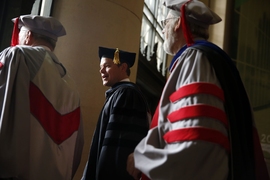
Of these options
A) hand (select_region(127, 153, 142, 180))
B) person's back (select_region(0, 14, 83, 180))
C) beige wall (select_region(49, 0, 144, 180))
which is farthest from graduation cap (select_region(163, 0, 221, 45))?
beige wall (select_region(49, 0, 144, 180))

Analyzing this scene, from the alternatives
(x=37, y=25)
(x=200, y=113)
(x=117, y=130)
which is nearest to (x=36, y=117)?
(x=117, y=130)

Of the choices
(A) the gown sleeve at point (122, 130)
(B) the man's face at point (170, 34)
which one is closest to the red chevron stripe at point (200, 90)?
(B) the man's face at point (170, 34)

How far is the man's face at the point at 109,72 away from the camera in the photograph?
347cm

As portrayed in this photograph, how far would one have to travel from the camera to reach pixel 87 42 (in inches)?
170

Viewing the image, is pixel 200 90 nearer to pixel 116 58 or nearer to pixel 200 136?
pixel 200 136

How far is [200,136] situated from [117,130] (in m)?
1.37

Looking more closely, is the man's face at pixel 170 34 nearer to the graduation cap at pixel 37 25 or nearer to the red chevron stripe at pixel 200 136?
the red chevron stripe at pixel 200 136

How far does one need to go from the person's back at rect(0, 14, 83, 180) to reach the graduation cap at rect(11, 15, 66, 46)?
20 cm

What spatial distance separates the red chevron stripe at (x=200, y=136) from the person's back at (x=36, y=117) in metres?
1.06

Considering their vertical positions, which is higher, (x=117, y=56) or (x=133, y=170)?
(x=117, y=56)

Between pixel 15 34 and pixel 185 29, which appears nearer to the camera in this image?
pixel 185 29

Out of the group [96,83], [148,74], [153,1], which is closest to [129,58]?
[96,83]

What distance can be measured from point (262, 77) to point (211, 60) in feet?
14.1

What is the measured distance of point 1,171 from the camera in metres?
2.33
